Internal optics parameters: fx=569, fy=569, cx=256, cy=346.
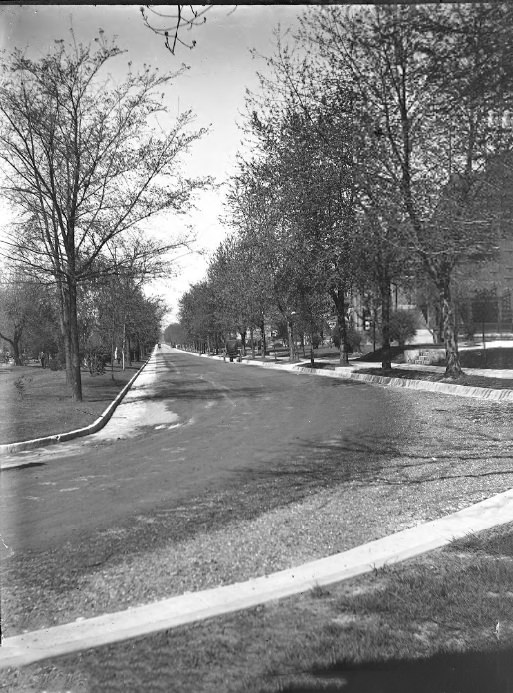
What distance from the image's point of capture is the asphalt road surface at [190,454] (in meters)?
5.45

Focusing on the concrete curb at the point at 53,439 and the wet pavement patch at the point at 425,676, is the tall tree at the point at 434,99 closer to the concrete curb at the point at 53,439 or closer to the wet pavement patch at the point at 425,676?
the wet pavement patch at the point at 425,676

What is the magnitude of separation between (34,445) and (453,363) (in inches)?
452

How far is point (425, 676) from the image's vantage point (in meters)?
2.33

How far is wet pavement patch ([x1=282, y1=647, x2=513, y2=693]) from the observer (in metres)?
2.26

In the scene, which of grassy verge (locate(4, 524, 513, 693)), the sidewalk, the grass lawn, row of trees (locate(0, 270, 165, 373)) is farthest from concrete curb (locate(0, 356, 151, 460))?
row of trees (locate(0, 270, 165, 373))

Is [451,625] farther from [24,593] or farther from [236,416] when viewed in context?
[236,416]

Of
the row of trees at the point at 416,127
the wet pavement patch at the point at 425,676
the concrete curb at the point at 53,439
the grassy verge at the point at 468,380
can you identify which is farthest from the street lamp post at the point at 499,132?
the grassy verge at the point at 468,380

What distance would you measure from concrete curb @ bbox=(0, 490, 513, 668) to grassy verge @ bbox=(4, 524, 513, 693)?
9cm

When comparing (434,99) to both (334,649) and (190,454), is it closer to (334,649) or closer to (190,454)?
(334,649)

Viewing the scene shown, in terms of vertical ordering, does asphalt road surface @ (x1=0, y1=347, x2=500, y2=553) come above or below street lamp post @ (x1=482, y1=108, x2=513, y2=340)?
below

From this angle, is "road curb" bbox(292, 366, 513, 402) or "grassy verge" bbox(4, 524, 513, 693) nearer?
"grassy verge" bbox(4, 524, 513, 693)

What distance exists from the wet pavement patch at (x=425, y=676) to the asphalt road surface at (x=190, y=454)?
2.84 m

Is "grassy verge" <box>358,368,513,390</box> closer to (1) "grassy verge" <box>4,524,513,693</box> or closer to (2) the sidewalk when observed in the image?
(2) the sidewalk

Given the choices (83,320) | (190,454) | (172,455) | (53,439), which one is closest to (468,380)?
(190,454)
